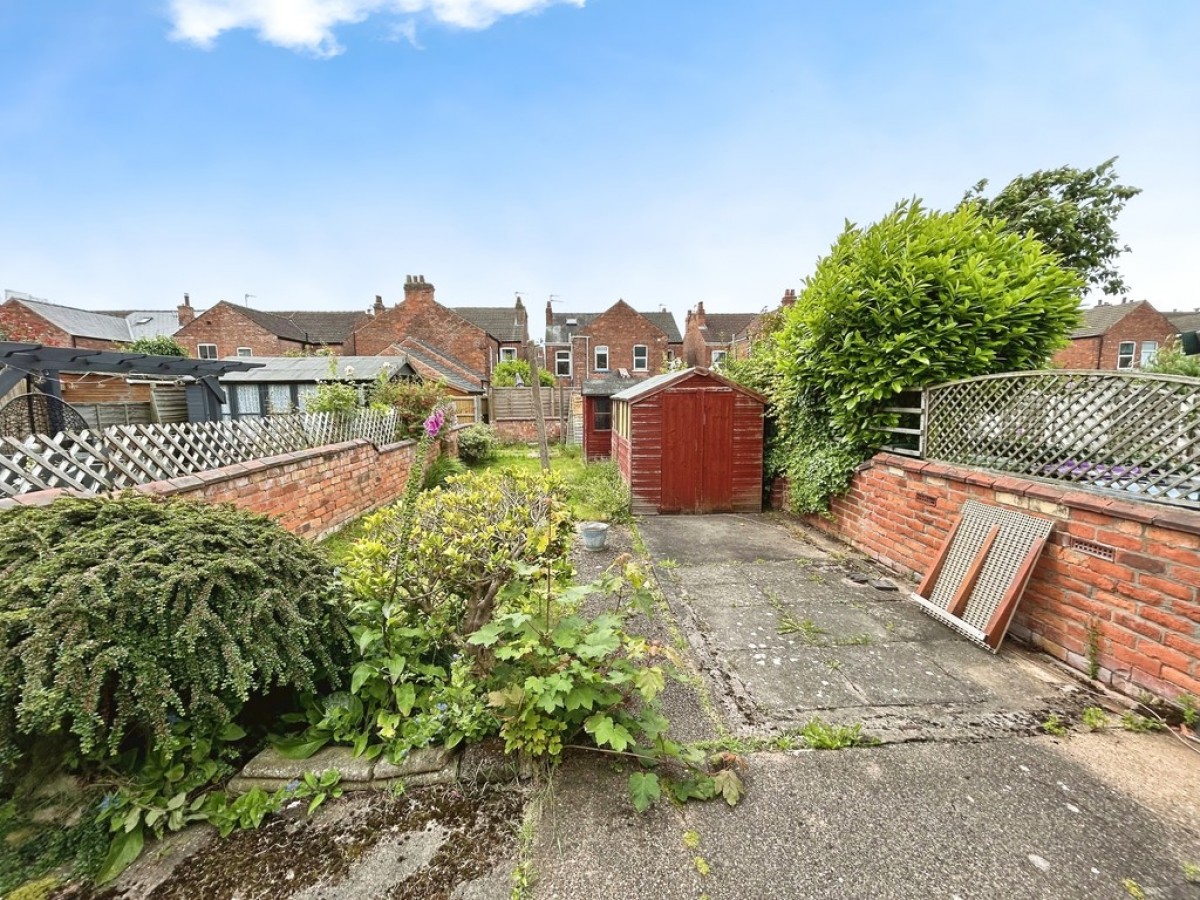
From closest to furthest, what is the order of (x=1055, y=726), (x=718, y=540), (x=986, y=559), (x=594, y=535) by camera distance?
(x=1055, y=726), (x=986, y=559), (x=594, y=535), (x=718, y=540)

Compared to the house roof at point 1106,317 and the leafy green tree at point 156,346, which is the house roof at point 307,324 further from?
the house roof at point 1106,317

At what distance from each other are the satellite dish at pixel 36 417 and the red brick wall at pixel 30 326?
75.8ft

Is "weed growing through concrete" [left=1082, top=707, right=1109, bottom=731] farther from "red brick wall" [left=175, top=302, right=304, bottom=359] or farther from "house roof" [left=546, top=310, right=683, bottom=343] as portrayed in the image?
"red brick wall" [left=175, top=302, right=304, bottom=359]

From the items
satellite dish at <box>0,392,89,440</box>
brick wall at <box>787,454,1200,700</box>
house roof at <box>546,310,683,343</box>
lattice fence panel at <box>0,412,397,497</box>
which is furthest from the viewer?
house roof at <box>546,310,683,343</box>

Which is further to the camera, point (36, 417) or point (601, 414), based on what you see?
point (601, 414)

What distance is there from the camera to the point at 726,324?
3394 centimetres

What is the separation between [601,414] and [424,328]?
1515 centimetres

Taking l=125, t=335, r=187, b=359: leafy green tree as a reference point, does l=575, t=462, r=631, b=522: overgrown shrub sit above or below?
below

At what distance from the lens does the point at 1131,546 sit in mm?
2953

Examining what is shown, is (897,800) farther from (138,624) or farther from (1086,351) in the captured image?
(1086,351)

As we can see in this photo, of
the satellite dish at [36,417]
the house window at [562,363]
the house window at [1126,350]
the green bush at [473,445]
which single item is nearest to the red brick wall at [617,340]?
the house window at [562,363]

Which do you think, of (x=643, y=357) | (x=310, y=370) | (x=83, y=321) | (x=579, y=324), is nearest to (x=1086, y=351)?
(x=643, y=357)

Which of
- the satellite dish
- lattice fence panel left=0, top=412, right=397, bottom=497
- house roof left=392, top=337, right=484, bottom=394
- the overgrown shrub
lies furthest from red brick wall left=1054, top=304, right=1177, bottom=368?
the satellite dish

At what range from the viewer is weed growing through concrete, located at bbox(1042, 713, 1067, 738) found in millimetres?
2562
